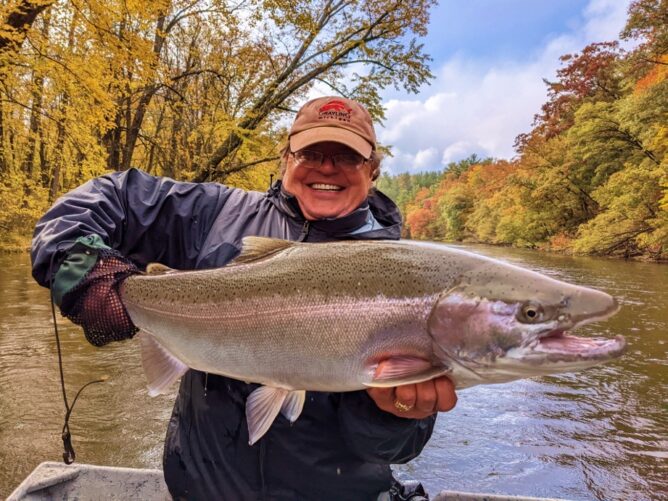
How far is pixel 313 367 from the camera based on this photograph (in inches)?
80.0

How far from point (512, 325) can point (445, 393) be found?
0.37 meters

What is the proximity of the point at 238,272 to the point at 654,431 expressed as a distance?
6.48 meters

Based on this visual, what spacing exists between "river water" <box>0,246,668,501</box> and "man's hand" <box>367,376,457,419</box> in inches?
130

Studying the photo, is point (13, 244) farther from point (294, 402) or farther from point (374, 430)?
point (374, 430)

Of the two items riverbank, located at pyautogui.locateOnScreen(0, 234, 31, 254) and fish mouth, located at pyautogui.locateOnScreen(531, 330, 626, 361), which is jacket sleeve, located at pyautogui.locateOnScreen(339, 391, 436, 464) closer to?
fish mouth, located at pyautogui.locateOnScreen(531, 330, 626, 361)

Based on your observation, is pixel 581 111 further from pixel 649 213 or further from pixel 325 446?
pixel 325 446

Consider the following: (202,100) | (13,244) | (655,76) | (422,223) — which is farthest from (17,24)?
(422,223)

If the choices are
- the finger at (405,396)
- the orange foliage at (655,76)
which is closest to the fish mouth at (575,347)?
the finger at (405,396)

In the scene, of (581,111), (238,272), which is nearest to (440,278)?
(238,272)

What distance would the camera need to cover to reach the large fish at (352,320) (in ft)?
6.26

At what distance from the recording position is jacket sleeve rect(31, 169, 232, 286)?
215 centimetres

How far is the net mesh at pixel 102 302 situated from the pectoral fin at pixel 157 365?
0.38ft

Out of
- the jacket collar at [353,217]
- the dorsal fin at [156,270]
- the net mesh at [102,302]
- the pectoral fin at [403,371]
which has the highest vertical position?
the jacket collar at [353,217]

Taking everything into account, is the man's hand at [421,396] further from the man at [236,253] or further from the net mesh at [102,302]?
the net mesh at [102,302]
